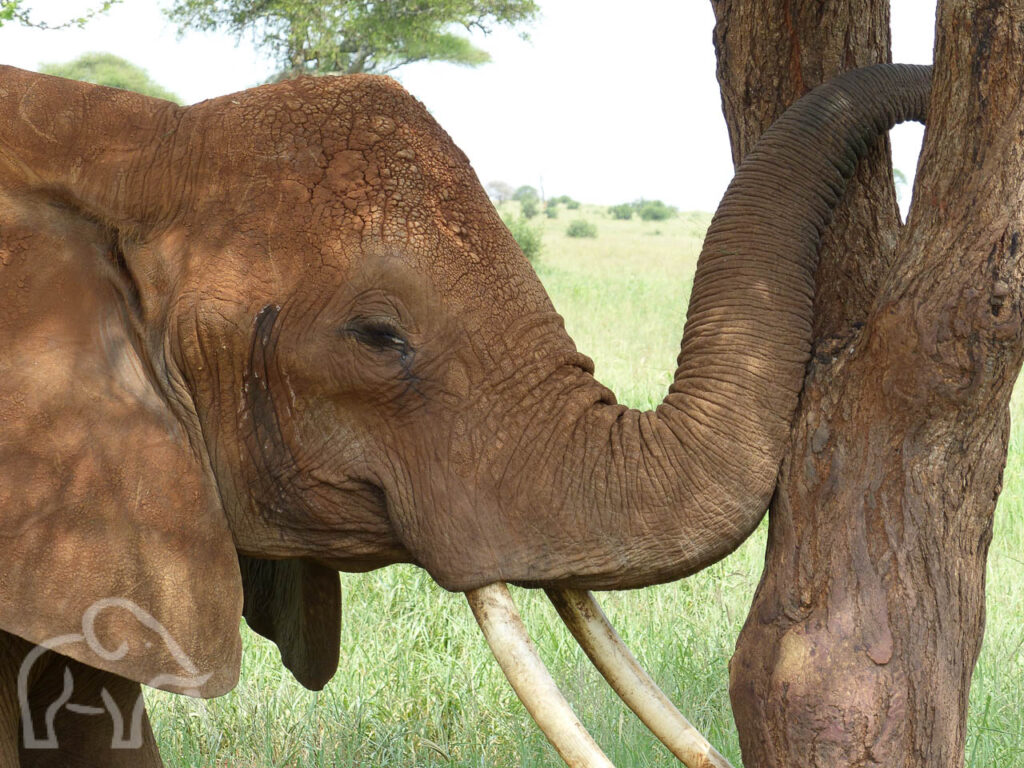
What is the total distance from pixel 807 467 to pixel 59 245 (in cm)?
124

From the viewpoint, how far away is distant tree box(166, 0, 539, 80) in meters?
14.4

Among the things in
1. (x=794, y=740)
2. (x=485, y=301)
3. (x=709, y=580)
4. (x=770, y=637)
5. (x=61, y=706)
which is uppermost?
(x=485, y=301)

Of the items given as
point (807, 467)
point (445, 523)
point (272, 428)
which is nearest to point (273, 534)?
point (272, 428)

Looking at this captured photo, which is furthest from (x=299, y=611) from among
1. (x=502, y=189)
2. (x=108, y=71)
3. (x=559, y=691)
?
(x=502, y=189)

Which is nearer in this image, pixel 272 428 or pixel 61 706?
pixel 272 428

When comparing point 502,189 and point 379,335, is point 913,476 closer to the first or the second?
point 379,335

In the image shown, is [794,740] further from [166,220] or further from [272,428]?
[166,220]

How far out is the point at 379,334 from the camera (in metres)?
2.21

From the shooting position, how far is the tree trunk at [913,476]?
6.37ft

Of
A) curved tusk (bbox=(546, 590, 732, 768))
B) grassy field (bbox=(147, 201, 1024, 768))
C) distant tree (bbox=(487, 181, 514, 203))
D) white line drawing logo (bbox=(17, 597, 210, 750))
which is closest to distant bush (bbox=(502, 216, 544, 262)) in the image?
grassy field (bbox=(147, 201, 1024, 768))

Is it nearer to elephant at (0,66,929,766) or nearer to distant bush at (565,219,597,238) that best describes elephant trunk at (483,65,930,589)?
elephant at (0,66,929,766)

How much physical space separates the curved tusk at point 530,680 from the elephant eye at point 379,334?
41 cm

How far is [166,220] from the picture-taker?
2.27m

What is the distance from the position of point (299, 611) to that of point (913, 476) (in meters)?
1.35
